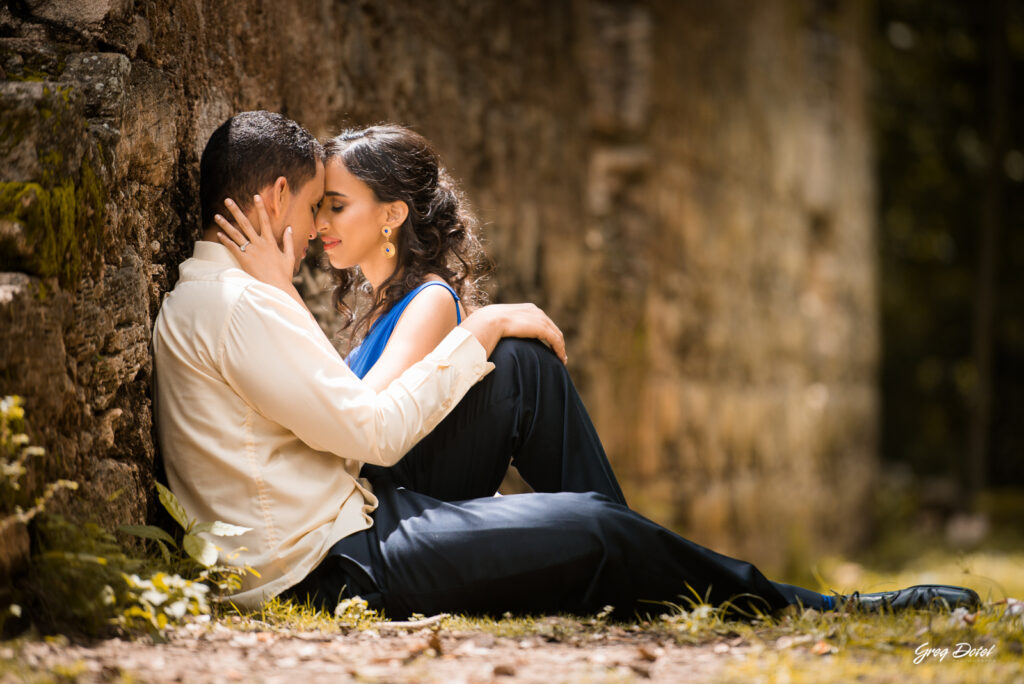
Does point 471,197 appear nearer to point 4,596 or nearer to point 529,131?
point 529,131

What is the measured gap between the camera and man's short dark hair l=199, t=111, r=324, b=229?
7.86 ft

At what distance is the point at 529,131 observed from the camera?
488cm

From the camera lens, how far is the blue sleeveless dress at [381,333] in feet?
9.07

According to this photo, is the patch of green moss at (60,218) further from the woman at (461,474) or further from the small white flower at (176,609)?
the small white flower at (176,609)

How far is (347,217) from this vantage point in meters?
2.86

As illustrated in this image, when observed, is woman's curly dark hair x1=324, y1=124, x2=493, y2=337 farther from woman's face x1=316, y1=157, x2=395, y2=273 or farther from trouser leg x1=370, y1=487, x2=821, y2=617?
trouser leg x1=370, y1=487, x2=821, y2=617

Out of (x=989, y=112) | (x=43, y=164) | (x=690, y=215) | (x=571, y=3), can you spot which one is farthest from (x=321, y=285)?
(x=989, y=112)

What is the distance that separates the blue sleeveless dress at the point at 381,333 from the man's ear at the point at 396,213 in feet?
0.77

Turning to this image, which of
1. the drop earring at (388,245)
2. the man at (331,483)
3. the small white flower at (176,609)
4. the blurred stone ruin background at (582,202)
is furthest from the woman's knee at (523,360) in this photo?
the small white flower at (176,609)

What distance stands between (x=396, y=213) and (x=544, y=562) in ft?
3.64

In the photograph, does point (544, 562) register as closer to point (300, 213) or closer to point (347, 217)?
point (300, 213)

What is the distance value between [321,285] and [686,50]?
3975 mm

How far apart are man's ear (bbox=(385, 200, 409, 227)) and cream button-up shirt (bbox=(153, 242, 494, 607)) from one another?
0.67 metres

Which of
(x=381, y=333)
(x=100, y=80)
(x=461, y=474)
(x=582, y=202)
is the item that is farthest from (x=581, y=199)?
(x=100, y=80)
